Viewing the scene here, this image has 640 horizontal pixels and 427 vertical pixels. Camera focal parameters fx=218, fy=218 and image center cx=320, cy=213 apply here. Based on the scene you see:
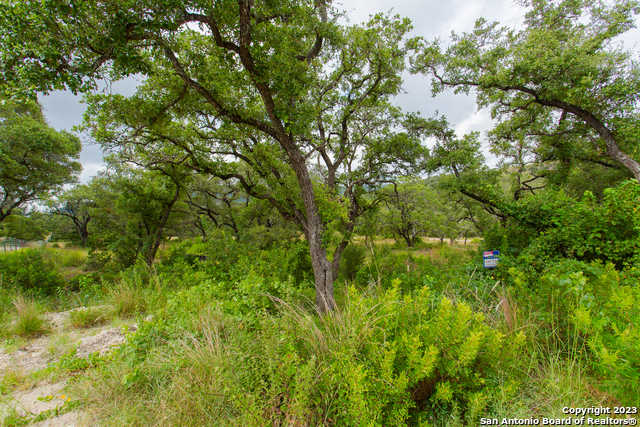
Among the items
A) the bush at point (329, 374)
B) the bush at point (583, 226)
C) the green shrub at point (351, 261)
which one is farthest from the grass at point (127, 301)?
the bush at point (583, 226)

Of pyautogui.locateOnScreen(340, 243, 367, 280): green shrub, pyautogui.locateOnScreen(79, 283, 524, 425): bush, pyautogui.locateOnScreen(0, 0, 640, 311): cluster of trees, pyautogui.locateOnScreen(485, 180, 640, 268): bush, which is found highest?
pyautogui.locateOnScreen(0, 0, 640, 311): cluster of trees

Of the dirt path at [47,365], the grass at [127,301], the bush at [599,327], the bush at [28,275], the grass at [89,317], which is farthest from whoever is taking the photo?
the bush at [28,275]

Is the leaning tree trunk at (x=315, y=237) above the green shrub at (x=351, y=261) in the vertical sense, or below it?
above

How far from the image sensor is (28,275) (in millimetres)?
7469

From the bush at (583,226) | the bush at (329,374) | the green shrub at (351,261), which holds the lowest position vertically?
the green shrub at (351,261)

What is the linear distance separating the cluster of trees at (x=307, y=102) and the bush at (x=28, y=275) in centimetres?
212

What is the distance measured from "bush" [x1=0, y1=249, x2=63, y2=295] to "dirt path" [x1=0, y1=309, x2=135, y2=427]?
528 centimetres

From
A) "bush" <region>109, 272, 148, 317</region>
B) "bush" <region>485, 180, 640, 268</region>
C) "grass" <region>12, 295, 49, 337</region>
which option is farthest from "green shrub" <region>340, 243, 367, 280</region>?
"grass" <region>12, 295, 49, 337</region>

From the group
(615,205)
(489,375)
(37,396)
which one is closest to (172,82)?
(37,396)

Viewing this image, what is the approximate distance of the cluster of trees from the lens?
2.98 metres

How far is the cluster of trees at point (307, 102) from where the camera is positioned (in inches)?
117

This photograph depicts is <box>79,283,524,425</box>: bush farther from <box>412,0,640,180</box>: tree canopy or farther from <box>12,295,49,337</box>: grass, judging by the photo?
<box>412,0,640,180</box>: tree canopy

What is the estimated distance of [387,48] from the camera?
5293mm

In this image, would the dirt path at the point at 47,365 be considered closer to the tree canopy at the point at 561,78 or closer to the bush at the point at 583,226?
the bush at the point at 583,226
